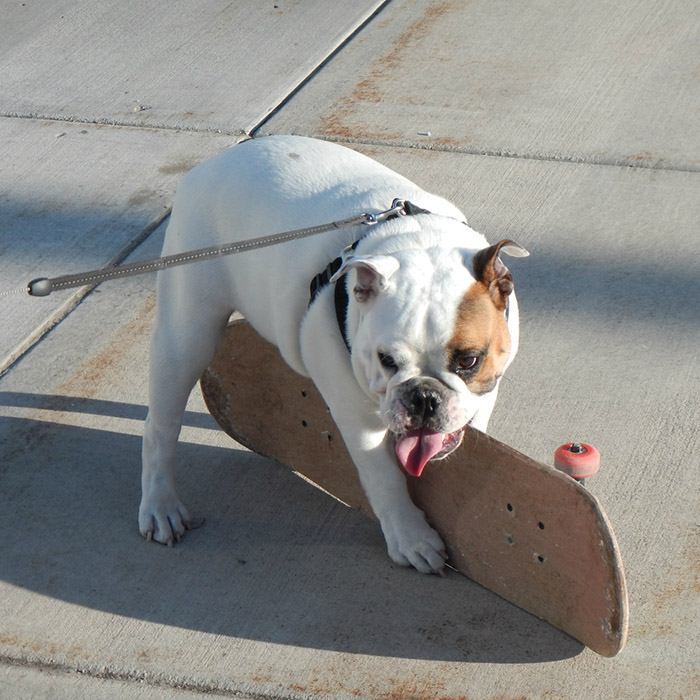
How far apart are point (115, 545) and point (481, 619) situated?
1.25 m

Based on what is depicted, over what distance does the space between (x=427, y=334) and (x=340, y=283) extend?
1.29 feet

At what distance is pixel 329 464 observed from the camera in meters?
3.85

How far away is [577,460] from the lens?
3.48 m

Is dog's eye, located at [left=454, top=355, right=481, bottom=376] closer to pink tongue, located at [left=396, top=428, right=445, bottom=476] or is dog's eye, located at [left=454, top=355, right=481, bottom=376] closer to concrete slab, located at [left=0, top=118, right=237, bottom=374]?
pink tongue, located at [left=396, top=428, right=445, bottom=476]

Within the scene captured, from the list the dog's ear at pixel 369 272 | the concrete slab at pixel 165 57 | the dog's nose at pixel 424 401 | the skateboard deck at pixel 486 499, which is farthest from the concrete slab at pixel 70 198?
the dog's nose at pixel 424 401

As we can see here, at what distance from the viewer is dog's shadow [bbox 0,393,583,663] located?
3336mm

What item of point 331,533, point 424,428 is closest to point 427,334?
point 424,428

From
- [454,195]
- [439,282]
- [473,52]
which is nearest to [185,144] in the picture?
[454,195]

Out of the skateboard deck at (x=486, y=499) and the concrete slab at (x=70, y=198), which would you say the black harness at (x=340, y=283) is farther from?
the concrete slab at (x=70, y=198)

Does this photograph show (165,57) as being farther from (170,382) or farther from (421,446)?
(421,446)

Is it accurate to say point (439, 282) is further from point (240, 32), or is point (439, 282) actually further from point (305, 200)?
point (240, 32)

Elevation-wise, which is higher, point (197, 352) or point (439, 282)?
point (439, 282)

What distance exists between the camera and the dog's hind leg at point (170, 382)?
3.72 meters

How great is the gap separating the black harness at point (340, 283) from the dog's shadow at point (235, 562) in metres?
0.80
